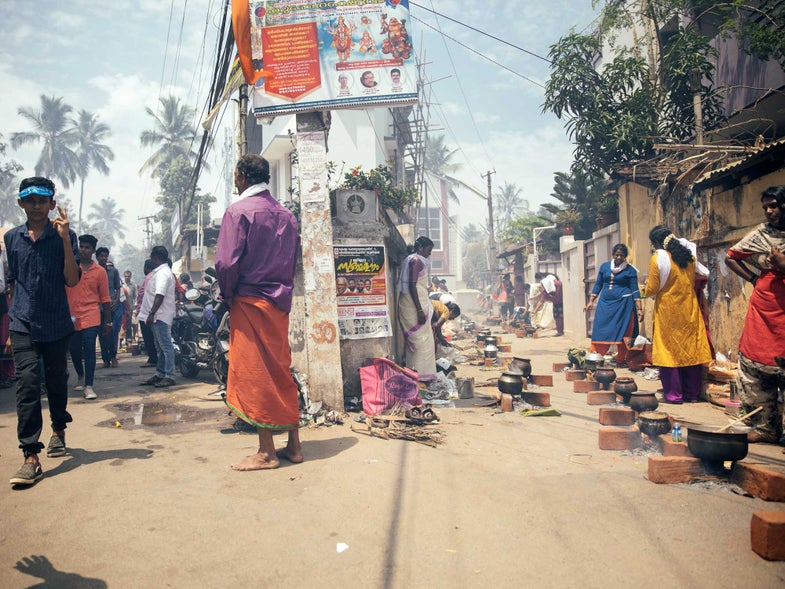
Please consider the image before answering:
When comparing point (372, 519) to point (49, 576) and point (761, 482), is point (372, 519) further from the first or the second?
point (761, 482)

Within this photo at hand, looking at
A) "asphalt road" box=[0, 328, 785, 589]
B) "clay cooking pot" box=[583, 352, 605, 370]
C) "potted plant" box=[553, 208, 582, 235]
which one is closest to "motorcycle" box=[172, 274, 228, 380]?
"asphalt road" box=[0, 328, 785, 589]

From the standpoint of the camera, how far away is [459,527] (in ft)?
8.75

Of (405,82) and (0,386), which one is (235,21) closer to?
(405,82)

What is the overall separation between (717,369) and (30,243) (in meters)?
6.52

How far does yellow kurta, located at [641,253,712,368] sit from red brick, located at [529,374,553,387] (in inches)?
55.9

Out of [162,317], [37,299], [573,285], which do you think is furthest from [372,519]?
[573,285]

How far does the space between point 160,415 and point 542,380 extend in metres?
4.56

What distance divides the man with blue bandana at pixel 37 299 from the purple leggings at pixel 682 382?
572 cm

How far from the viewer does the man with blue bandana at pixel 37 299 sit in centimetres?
335

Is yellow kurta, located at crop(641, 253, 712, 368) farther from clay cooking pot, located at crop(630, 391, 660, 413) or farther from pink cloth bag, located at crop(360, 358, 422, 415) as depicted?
pink cloth bag, located at crop(360, 358, 422, 415)

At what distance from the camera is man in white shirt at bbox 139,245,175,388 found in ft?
22.4

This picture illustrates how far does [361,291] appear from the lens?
5730 millimetres

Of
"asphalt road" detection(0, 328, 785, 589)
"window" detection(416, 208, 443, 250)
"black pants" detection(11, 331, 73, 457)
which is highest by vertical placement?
"window" detection(416, 208, 443, 250)

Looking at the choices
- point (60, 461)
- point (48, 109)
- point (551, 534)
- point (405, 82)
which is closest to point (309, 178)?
point (405, 82)
